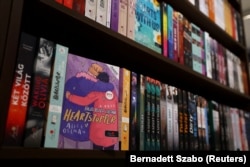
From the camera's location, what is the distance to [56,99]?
648 millimetres

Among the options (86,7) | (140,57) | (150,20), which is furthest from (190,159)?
(86,7)

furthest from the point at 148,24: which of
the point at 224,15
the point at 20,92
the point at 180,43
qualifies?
the point at 224,15

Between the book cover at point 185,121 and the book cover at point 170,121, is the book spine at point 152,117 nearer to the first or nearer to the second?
the book cover at point 170,121

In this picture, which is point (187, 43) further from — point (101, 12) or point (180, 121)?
point (101, 12)

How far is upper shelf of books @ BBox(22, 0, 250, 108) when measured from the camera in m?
0.73

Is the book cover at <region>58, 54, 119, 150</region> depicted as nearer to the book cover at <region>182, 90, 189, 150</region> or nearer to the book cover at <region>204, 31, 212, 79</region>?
the book cover at <region>182, 90, 189, 150</region>

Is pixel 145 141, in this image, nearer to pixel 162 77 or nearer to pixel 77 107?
pixel 77 107

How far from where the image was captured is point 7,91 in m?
0.54

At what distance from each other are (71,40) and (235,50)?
1.22 meters

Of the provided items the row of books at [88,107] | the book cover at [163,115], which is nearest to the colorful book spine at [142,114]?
the row of books at [88,107]

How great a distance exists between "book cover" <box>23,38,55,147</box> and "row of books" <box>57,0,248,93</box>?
169mm

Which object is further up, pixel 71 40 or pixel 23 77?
pixel 71 40

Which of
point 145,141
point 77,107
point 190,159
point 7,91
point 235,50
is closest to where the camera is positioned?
point 7,91

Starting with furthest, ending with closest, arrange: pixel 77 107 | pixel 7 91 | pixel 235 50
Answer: pixel 235 50 → pixel 77 107 → pixel 7 91
